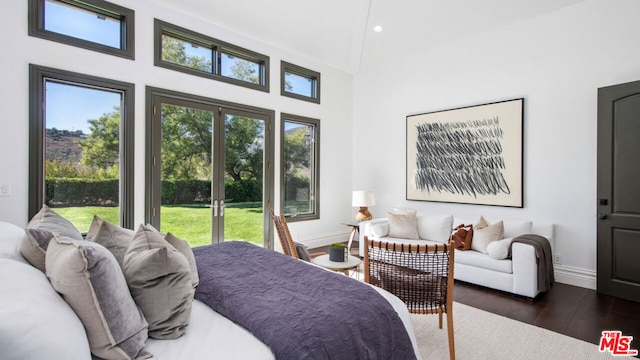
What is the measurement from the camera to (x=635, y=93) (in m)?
3.33

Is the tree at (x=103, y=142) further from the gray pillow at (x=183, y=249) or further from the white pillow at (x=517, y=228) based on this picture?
the white pillow at (x=517, y=228)

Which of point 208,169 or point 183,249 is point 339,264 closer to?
point 183,249

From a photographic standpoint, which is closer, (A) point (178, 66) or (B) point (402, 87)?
(A) point (178, 66)

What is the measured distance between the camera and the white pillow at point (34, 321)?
2.60 ft

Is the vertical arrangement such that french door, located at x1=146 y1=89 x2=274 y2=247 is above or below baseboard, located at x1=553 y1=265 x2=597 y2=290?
Answer: above

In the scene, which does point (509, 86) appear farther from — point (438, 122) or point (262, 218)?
point (262, 218)

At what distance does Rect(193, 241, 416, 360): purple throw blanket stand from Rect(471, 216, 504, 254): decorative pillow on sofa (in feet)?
9.27

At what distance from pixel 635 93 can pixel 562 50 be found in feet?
3.36

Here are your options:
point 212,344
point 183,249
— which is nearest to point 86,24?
point 183,249

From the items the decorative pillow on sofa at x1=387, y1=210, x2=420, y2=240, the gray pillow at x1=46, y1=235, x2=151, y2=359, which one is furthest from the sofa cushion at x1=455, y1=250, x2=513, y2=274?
the gray pillow at x1=46, y1=235, x2=151, y2=359

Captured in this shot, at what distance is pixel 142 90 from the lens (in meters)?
3.85

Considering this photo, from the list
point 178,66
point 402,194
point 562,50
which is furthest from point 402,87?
point 178,66

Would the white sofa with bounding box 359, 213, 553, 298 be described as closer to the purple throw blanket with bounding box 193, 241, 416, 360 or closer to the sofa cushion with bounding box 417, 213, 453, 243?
the sofa cushion with bounding box 417, 213, 453, 243

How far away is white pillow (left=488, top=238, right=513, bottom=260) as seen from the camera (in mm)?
3662
